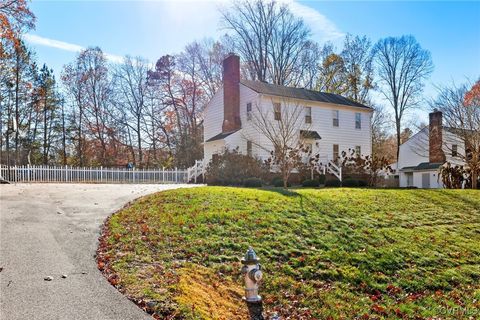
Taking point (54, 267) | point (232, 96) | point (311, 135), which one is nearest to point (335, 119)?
point (311, 135)

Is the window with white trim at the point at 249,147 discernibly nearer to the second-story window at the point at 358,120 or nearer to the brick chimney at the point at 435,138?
the second-story window at the point at 358,120

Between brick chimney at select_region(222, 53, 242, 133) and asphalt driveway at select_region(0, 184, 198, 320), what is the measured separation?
1687cm

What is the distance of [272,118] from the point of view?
24.8 m

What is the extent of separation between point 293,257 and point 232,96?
20.2m

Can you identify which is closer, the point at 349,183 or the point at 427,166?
the point at 349,183

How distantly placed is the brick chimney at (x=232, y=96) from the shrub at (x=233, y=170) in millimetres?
4728

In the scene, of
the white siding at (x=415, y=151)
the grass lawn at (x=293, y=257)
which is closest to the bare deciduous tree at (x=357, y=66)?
the white siding at (x=415, y=151)

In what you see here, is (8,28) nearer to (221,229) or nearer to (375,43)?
(221,229)

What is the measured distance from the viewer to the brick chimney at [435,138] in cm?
2842

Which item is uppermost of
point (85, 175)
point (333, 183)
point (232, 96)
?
point (232, 96)

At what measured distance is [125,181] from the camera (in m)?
24.5

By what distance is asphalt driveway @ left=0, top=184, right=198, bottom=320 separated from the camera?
445cm

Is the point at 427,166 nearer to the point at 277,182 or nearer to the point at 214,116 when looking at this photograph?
the point at 277,182

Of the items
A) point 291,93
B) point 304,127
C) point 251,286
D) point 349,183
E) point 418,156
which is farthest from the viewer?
point 418,156
